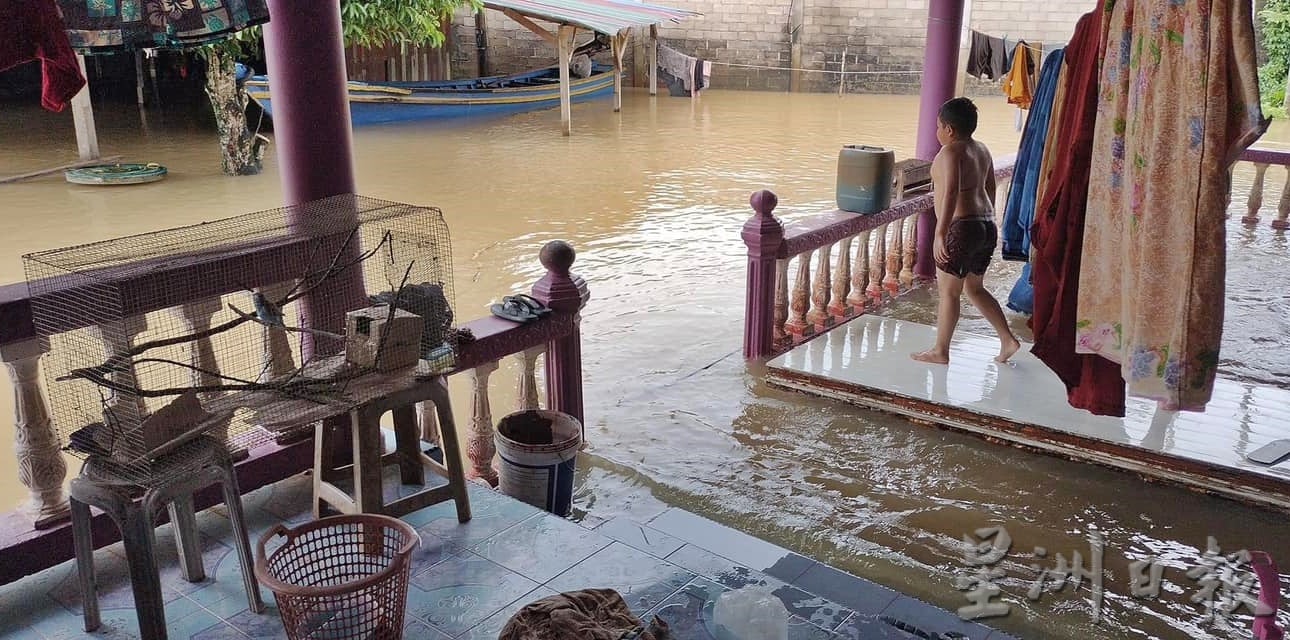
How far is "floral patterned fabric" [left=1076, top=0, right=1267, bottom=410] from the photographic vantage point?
2650 millimetres

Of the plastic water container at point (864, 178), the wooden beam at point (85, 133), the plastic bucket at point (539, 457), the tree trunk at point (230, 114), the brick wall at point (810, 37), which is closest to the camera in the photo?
the plastic bucket at point (539, 457)

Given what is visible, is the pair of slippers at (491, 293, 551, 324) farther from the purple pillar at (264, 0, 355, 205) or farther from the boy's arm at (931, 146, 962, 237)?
the boy's arm at (931, 146, 962, 237)

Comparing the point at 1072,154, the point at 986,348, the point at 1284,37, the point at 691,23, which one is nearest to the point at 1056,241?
the point at 1072,154

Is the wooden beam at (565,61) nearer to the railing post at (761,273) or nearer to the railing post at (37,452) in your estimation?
the railing post at (761,273)

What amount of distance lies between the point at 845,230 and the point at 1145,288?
3549 mm

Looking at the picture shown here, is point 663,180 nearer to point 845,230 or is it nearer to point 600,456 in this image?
point 845,230

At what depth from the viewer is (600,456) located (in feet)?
16.3

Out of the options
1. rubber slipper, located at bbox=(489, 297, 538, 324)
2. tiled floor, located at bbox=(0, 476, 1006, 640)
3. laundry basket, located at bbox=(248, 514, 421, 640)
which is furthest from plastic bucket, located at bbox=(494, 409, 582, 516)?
laundry basket, located at bbox=(248, 514, 421, 640)

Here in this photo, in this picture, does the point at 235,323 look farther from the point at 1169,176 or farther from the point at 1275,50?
the point at 1275,50

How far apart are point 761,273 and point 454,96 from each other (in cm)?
1595

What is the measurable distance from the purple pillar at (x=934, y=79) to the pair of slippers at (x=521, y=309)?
3.86 metres

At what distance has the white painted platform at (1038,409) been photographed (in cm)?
450

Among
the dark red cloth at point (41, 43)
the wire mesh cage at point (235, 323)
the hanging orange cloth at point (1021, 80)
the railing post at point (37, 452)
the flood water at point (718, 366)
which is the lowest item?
the flood water at point (718, 366)

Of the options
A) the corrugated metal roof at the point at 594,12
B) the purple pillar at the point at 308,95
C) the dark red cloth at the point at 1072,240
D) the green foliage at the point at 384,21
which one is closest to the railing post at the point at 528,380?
the purple pillar at the point at 308,95
